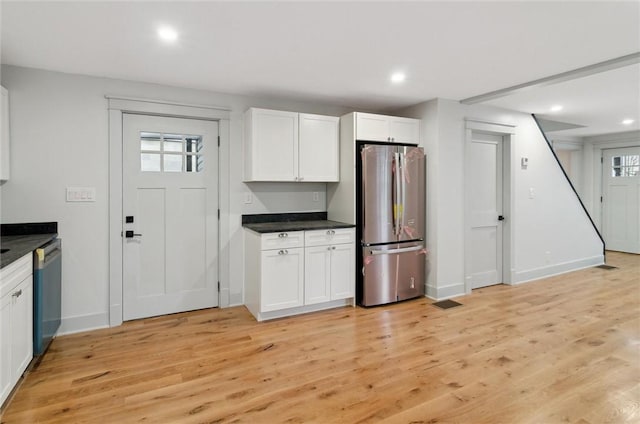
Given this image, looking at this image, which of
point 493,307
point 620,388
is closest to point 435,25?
point 620,388

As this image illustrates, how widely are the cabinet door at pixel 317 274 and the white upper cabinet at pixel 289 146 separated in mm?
828

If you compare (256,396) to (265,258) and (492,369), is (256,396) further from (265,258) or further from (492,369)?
(492,369)

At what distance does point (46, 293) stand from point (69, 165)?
3.83 feet

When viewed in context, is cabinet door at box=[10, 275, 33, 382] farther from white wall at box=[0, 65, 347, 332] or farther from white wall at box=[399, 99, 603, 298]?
white wall at box=[399, 99, 603, 298]

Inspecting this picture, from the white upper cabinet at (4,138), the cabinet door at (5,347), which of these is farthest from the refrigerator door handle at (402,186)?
the white upper cabinet at (4,138)

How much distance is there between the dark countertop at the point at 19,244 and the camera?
6.56 ft

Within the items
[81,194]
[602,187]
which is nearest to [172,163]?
[81,194]

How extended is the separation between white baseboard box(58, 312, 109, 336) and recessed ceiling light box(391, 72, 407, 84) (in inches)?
137

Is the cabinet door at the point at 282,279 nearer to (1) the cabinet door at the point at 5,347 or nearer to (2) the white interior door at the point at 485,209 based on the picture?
(1) the cabinet door at the point at 5,347

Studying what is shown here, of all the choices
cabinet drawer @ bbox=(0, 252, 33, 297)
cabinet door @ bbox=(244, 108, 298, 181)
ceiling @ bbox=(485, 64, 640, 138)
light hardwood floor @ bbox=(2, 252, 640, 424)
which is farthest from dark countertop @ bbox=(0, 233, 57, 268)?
ceiling @ bbox=(485, 64, 640, 138)

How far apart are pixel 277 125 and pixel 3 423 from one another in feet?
9.82

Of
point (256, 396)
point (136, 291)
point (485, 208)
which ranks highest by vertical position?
point (485, 208)

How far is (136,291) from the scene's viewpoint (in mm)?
3391

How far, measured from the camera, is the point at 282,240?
11.1ft
